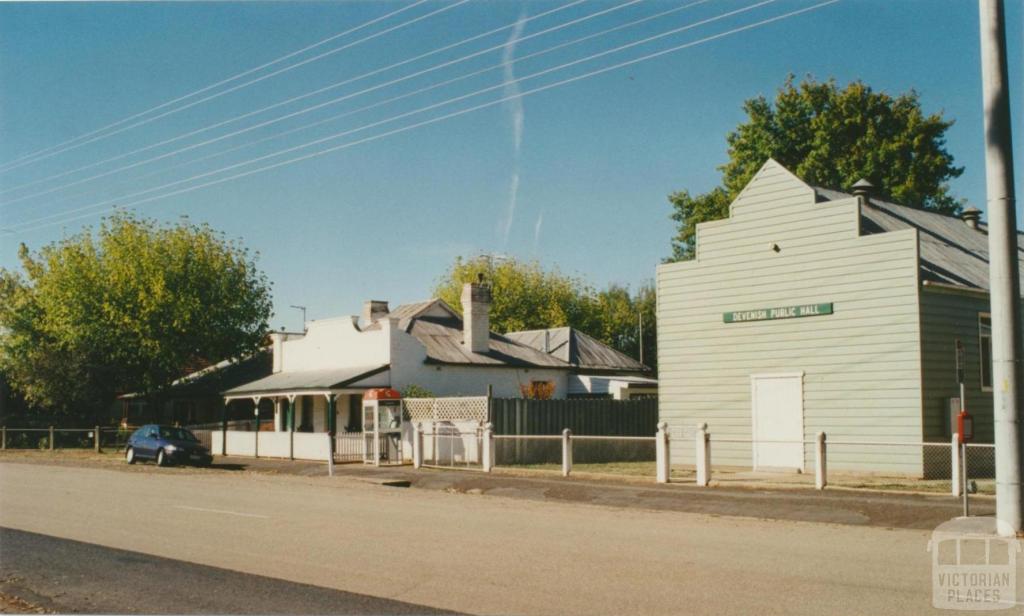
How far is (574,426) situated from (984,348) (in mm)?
12574

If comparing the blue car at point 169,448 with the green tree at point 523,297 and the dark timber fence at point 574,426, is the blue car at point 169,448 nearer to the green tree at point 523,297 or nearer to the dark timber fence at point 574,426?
the dark timber fence at point 574,426

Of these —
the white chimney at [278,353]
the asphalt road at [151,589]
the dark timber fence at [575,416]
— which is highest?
the white chimney at [278,353]

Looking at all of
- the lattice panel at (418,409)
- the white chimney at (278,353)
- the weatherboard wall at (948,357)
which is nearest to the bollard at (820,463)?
the weatherboard wall at (948,357)

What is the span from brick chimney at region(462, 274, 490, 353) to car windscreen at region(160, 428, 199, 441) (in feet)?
36.1

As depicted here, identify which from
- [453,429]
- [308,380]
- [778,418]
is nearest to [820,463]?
[778,418]

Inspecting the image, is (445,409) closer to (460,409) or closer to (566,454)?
(460,409)

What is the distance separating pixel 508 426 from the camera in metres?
30.0

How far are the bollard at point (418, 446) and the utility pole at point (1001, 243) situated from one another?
1778 centimetres

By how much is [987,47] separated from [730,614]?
9358 mm

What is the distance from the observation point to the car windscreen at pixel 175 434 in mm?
33625

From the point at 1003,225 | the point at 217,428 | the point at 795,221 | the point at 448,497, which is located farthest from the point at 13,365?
the point at 1003,225

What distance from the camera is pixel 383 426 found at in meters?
31.3

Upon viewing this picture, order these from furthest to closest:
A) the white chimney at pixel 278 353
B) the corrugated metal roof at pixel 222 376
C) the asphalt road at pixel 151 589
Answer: the corrugated metal roof at pixel 222 376 → the white chimney at pixel 278 353 → the asphalt road at pixel 151 589

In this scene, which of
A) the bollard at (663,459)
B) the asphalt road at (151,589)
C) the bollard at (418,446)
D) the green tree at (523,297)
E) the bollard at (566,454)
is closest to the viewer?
the asphalt road at (151,589)
